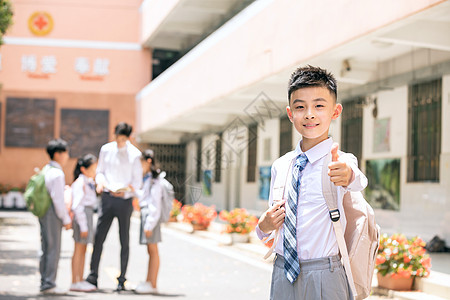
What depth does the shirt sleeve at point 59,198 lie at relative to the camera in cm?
755

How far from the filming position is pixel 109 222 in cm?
784

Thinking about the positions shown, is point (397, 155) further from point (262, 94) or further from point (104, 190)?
point (104, 190)

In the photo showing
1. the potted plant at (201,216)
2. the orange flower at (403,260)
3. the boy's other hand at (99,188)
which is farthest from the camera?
the potted plant at (201,216)

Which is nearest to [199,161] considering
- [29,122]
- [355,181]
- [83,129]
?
[83,129]

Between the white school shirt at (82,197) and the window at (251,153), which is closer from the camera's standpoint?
the white school shirt at (82,197)

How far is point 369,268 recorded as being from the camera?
301cm

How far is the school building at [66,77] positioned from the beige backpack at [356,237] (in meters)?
29.6

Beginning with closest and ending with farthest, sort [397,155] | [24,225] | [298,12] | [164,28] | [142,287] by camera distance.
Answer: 1. [142,287]
2. [298,12]
3. [397,155]
4. [24,225]
5. [164,28]

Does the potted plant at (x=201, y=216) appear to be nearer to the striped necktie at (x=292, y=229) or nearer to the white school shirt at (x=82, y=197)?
the white school shirt at (x=82, y=197)

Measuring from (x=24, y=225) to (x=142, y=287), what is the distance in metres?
14.6

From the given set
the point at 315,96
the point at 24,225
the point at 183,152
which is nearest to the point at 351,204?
the point at 315,96

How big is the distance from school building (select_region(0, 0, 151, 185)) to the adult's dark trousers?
968 inches

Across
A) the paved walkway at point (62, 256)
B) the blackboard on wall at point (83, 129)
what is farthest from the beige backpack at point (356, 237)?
the blackboard on wall at point (83, 129)

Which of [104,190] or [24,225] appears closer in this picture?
[104,190]
